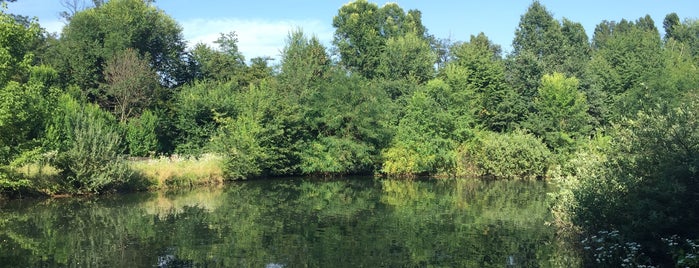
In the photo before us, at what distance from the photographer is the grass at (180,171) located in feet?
94.2

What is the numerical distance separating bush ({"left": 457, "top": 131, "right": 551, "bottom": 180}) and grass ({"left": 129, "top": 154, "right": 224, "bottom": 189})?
18310 mm

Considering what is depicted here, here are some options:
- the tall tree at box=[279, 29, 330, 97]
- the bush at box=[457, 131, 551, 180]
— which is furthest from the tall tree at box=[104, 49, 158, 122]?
the bush at box=[457, 131, 551, 180]

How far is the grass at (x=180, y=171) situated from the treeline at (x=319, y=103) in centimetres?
81

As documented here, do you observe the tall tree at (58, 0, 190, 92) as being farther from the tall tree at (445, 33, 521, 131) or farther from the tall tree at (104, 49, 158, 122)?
the tall tree at (445, 33, 521, 131)

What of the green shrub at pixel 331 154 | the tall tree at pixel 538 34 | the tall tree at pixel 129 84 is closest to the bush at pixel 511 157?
the green shrub at pixel 331 154

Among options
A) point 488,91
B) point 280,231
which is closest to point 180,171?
point 280,231

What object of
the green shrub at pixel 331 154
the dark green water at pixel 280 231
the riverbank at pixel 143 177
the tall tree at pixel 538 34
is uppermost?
the tall tree at pixel 538 34

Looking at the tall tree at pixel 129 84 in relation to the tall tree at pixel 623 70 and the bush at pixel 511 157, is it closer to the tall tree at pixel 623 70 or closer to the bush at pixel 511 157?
the bush at pixel 511 157

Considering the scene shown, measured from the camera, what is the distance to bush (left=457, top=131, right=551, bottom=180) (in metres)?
38.7

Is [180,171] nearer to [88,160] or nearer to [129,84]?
[88,160]

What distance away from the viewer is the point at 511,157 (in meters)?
38.8

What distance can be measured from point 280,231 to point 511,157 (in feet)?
83.2

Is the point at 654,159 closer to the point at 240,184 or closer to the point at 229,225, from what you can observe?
the point at 229,225

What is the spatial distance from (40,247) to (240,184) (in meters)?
18.1
